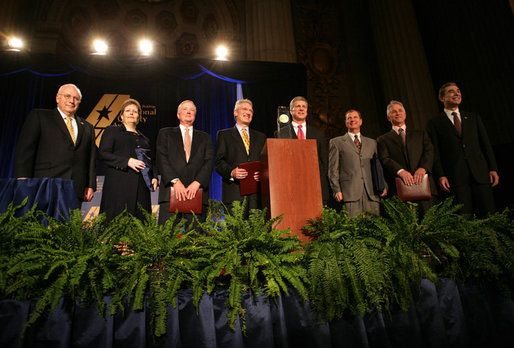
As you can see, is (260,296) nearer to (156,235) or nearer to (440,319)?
(156,235)

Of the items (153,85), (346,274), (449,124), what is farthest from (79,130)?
(153,85)

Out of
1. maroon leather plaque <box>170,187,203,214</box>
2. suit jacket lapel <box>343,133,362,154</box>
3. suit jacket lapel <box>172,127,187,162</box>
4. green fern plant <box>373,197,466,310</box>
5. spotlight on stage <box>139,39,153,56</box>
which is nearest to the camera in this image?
green fern plant <box>373,197,466,310</box>

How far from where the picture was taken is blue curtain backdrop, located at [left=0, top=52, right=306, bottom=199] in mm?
6312

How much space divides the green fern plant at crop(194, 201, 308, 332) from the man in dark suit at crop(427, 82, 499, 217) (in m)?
2.60

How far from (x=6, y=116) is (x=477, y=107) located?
9.29 metres

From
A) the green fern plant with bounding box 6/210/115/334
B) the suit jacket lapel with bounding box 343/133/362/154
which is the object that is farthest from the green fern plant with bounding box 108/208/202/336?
the suit jacket lapel with bounding box 343/133/362/154

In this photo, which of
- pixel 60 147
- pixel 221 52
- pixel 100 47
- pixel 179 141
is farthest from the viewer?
pixel 221 52

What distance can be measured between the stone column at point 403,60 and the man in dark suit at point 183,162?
510cm

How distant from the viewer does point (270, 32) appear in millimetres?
7570

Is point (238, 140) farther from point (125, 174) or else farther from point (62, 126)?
point (62, 126)

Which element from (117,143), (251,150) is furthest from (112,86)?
(251,150)

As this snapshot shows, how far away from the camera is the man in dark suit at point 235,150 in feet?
9.73

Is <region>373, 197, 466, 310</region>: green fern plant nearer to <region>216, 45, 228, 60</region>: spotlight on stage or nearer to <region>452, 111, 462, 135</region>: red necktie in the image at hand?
<region>452, 111, 462, 135</region>: red necktie

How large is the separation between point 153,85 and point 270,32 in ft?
10.3
